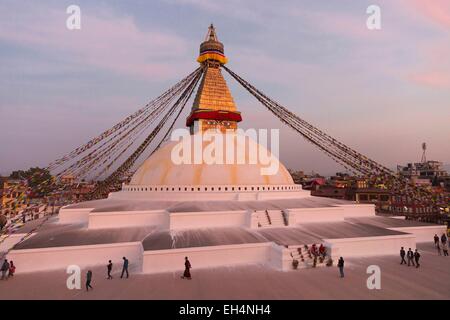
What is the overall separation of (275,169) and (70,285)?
1295 centimetres

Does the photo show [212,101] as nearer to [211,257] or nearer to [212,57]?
[212,57]

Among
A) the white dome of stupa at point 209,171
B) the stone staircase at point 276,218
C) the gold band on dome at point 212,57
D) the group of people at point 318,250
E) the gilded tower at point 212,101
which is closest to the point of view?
the group of people at point 318,250

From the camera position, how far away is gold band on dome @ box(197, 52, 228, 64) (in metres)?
20.7

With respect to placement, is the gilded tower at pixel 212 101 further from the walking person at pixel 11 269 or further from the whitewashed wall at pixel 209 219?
the walking person at pixel 11 269

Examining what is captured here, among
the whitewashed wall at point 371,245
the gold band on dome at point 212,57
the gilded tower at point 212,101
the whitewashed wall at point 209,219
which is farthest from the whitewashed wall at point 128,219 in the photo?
the gold band on dome at point 212,57

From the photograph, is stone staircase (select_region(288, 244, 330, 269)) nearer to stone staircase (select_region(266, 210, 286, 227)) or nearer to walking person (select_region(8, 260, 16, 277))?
stone staircase (select_region(266, 210, 286, 227))

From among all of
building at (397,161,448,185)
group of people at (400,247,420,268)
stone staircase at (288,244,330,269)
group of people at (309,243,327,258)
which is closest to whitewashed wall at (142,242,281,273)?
stone staircase at (288,244,330,269)

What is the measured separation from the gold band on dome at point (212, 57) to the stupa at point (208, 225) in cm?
336

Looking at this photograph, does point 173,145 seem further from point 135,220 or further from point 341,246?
point 341,246

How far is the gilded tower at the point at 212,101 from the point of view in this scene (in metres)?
19.0

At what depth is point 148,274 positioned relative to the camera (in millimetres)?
8008

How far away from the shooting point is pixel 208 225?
37.7 feet

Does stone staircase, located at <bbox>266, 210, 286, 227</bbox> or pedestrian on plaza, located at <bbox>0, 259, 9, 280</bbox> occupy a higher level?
stone staircase, located at <bbox>266, 210, 286, 227</bbox>

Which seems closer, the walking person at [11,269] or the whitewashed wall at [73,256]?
the walking person at [11,269]
